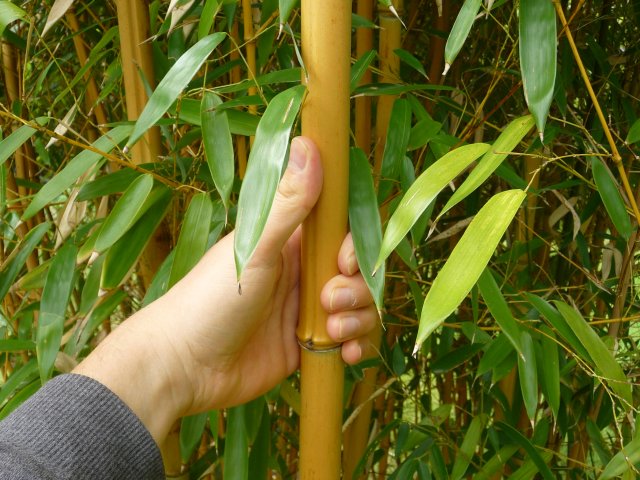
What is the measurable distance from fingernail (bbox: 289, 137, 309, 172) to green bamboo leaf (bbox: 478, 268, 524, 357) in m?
0.22

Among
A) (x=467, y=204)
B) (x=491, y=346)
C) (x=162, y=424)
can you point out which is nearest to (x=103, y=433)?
(x=162, y=424)

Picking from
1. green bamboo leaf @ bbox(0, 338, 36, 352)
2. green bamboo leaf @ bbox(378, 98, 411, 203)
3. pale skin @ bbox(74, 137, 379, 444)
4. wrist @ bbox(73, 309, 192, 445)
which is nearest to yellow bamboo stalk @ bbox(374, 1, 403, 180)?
green bamboo leaf @ bbox(378, 98, 411, 203)

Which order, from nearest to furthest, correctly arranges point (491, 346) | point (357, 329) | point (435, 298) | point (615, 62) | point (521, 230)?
point (435, 298) → point (357, 329) → point (491, 346) → point (615, 62) → point (521, 230)

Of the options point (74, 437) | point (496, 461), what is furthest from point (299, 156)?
point (496, 461)

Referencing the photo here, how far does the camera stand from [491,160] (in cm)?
60

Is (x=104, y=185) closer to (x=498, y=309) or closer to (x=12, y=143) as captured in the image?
(x=12, y=143)

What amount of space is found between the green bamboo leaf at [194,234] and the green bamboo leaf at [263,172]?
0.67ft

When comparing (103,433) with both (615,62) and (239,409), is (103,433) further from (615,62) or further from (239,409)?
(615,62)

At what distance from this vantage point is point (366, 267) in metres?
0.63

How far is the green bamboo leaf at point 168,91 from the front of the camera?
25.5 inches

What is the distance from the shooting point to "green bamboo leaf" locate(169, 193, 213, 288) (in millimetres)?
761

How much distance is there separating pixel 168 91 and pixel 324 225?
6.7 inches

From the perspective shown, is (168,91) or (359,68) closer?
(168,91)

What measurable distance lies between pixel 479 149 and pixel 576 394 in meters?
0.57
